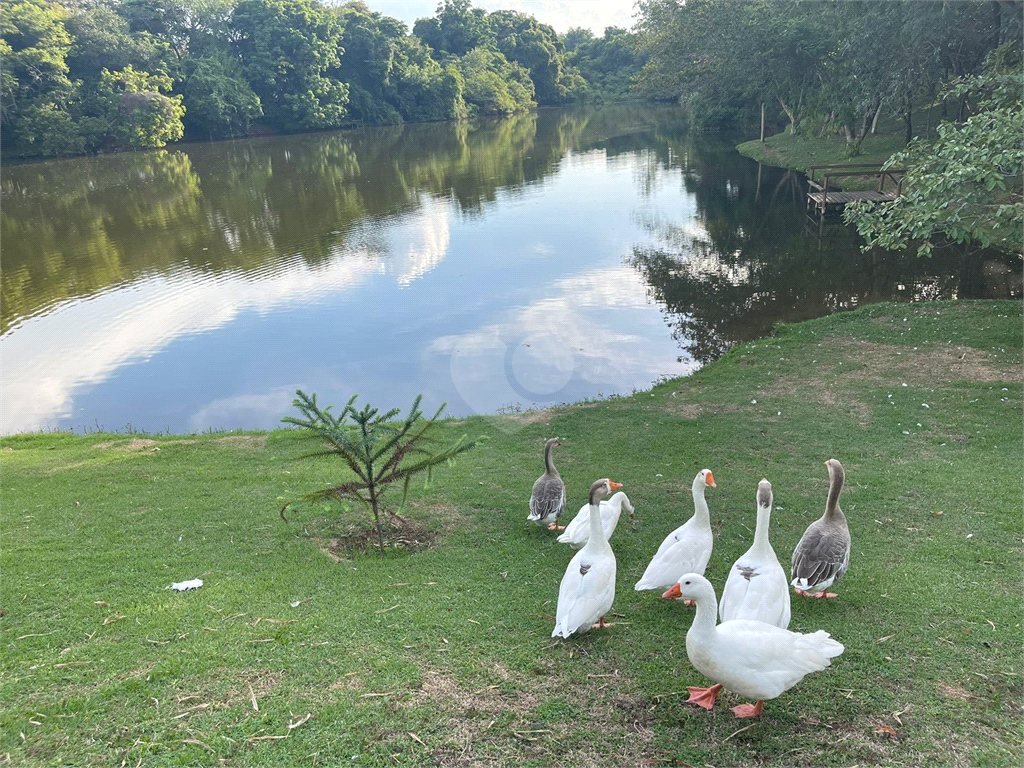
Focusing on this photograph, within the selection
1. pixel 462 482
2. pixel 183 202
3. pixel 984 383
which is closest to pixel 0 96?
pixel 183 202

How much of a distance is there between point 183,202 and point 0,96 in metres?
30.0

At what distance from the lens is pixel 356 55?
95.5 meters

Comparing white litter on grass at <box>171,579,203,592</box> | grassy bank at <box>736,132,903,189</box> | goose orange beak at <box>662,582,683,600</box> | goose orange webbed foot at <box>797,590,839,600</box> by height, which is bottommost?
goose orange webbed foot at <box>797,590,839,600</box>

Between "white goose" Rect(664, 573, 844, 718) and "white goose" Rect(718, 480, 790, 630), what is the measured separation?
30.9 inches

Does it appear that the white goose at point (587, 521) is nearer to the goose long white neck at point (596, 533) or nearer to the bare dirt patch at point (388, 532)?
the goose long white neck at point (596, 533)

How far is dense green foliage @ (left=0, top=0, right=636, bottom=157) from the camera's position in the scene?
202ft

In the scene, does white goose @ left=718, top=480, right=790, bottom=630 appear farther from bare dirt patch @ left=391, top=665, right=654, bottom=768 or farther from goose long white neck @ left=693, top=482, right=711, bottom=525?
bare dirt patch @ left=391, top=665, right=654, bottom=768

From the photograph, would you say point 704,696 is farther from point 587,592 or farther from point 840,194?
point 840,194

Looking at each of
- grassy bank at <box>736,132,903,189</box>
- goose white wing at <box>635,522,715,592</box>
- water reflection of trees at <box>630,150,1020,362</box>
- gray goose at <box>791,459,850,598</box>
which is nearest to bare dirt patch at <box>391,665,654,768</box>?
goose white wing at <box>635,522,715,592</box>

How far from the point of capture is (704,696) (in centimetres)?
506

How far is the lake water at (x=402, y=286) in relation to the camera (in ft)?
61.2

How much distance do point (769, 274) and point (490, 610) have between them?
889 inches

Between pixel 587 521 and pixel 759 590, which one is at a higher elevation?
pixel 759 590

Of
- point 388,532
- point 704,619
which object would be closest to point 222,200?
point 388,532
